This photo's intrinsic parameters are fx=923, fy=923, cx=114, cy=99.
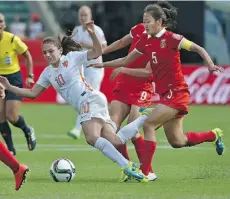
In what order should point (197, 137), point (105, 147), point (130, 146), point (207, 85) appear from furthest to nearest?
1. point (207, 85)
2. point (130, 146)
3. point (197, 137)
4. point (105, 147)

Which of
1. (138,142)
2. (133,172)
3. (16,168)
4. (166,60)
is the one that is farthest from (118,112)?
(16,168)

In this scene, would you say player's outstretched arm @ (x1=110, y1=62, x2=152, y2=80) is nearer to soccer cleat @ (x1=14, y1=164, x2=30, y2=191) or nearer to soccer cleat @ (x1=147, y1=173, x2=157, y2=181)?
soccer cleat @ (x1=147, y1=173, x2=157, y2=181)

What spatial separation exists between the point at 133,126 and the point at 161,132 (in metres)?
6.66

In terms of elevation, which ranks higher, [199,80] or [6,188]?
[6,188]

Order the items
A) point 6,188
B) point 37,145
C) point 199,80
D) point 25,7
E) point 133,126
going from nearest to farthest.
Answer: point 6,188
point 133,126
point 37,145
point 199,80
point 25,7

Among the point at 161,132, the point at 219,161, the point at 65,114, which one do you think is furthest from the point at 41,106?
the point at 219,161

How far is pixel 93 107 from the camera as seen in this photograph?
35.1 feet

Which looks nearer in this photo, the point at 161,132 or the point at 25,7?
the point at 161,132

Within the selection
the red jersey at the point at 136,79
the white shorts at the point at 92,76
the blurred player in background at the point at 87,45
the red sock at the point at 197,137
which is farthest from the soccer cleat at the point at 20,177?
the white shorts at the point at 92,76

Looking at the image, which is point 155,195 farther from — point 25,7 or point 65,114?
point 25,7

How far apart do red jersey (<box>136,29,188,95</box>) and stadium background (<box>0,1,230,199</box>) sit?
1097 mm

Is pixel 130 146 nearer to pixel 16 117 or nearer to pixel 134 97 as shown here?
pixel 16 117

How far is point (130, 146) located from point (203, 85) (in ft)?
27.9

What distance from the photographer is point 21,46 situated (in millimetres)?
13797
